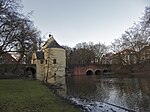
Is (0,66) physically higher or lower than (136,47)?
lower

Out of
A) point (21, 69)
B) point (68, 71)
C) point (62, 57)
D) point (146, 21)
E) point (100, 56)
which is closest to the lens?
point (146, 21)

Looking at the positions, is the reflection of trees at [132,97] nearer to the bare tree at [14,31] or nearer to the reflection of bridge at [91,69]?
the bare tree at [14,31]

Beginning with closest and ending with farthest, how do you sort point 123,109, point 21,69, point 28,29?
point 123,109 < point 28,29 < point 21,69

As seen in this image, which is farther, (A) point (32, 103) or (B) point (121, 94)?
(B) point (121, 94)

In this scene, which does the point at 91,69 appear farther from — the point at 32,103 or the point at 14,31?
the point at 32,103

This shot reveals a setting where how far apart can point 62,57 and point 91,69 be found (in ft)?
55.7

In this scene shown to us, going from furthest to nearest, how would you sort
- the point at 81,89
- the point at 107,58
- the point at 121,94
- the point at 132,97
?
the point at 107,58 < the point at 81,89 < the point at 121,94 < the point at 132,97

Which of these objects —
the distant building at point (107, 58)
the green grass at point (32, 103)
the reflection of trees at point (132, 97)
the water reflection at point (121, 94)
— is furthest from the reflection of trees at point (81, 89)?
the distant building at point (107, 58)

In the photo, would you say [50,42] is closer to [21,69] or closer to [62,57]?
[62,57]

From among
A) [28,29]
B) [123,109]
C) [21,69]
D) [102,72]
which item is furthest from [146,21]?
[102,72]

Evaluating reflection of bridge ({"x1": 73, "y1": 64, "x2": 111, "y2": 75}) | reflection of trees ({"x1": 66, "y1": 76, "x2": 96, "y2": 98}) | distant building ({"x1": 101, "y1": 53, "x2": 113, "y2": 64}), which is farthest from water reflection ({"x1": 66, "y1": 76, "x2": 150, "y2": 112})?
reflection of bridge ({"x1": 73, "y1": 64, "x2": 111, "y2": 75})

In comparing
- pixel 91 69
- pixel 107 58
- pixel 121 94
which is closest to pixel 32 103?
pixel 121 94

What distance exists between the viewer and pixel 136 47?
6531cm

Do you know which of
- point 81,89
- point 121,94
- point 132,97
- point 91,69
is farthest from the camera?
point 91,69
